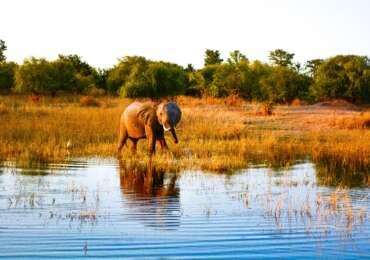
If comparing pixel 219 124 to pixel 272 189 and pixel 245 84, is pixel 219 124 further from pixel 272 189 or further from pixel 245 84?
pixel 245 84

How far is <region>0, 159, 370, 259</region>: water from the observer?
6.71 m

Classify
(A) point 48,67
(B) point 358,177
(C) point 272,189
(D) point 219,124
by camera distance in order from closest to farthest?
(C) point 272,189 < (B) point 358,177 < (D) point 219,124 < (A) point 48,67

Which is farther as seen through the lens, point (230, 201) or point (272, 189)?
point (272, 189)

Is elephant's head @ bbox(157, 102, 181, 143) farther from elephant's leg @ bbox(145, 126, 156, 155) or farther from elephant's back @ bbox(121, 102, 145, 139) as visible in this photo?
elephant's back @ bbox(121, 102, 145, 139)

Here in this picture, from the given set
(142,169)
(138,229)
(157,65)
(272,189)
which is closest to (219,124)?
(142,169)

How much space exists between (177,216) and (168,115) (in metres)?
7.73

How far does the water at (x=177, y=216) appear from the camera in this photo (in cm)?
671

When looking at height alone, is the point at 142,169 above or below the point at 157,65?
below

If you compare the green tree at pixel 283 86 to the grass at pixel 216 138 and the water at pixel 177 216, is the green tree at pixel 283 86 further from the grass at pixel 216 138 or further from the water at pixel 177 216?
the water at pixel 177 216

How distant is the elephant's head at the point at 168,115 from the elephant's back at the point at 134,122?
1073 millimetres

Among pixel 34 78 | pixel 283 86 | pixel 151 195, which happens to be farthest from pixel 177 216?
pixel 34 78

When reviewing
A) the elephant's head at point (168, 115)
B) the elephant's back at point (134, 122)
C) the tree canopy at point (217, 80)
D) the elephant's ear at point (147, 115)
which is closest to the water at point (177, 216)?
the elephant's head at point (168, 115)

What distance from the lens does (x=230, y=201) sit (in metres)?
9.80

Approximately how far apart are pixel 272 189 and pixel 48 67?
4050cm
